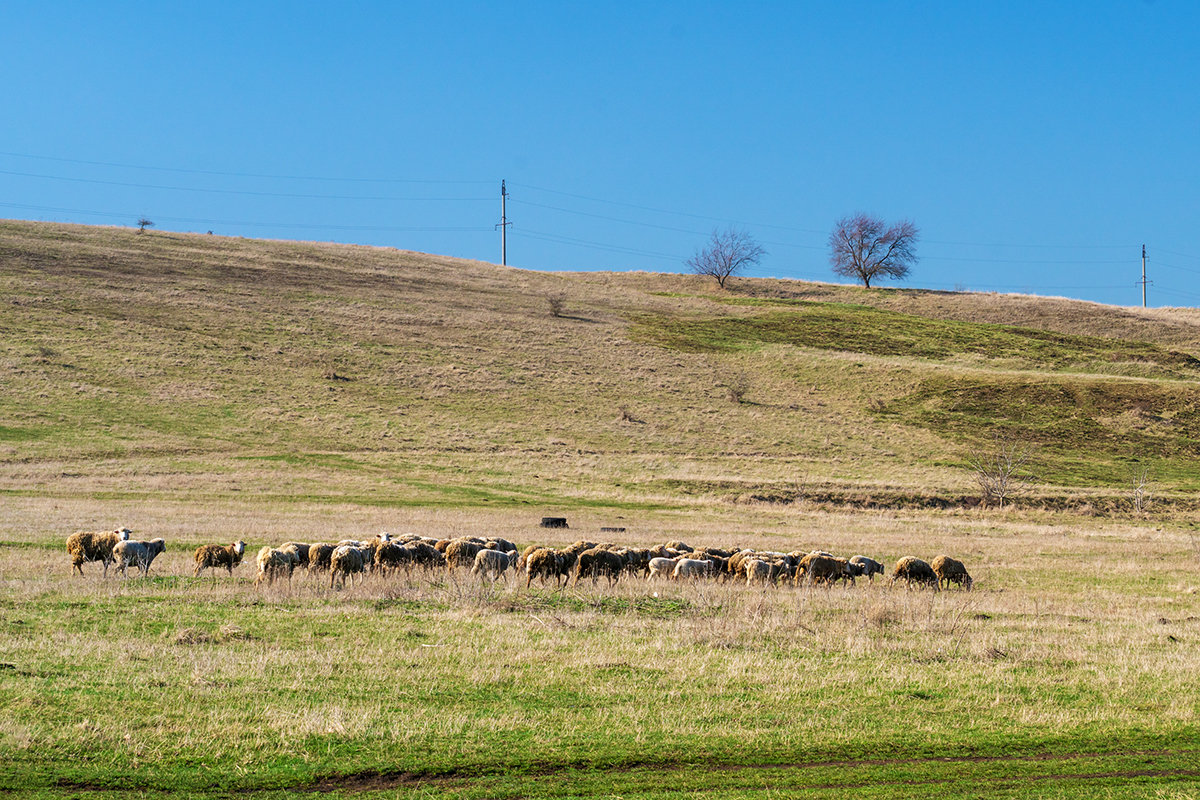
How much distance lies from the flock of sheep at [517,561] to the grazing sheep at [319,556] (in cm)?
2

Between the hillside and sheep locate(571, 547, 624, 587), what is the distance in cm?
1784

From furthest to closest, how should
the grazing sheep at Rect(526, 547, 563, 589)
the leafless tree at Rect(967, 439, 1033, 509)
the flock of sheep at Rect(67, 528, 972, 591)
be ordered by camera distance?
the leafless tree at Rect(967, 439, 1033, 509), the grazing sheep at Rect(526, 547, 563, 589), the flock of sheep at Rect(67, 528, 972, 591)

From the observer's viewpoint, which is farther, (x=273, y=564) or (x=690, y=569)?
(x=690, y=569)

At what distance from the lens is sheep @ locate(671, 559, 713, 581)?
68.9 feet

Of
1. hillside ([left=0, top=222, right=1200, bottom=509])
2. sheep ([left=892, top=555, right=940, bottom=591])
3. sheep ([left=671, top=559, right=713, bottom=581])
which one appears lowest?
sheep ([left=892, top=555, right=940, bottom=591])

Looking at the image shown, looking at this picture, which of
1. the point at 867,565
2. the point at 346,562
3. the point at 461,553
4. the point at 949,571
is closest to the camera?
the point at 346,562

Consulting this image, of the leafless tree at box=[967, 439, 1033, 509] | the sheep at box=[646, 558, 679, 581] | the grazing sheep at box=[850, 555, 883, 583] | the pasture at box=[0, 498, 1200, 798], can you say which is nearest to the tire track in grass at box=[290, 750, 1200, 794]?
the pasture at box=[0, 498, 1200, 798]

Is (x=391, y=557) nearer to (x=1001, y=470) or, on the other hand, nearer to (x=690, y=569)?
(x=690, y=569)

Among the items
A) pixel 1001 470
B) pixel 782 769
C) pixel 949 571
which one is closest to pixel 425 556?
pixel 949 571

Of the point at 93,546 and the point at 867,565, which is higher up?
the point at 93,546

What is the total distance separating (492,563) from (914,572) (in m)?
9.68

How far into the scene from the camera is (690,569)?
21203mm

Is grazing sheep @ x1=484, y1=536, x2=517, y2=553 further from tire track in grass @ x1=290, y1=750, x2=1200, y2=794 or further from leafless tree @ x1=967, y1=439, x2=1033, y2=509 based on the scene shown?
leafless tree @ x1=967, y1=439, x2=1033, y2=509

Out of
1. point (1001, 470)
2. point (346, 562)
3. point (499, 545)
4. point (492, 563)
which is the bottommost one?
point (492, 563)
